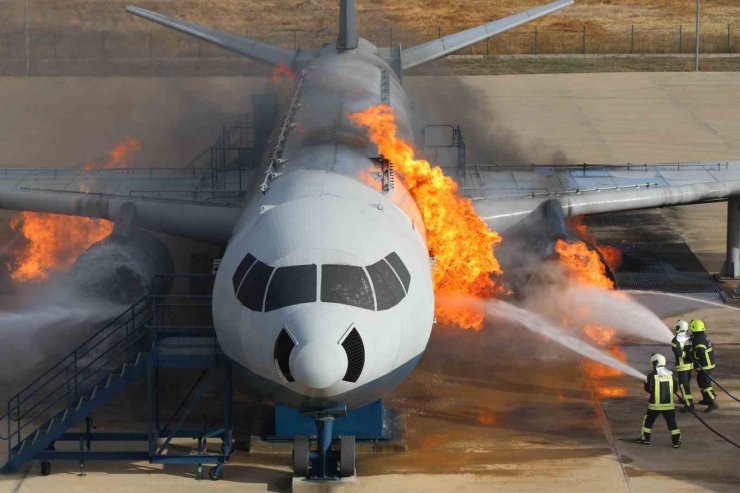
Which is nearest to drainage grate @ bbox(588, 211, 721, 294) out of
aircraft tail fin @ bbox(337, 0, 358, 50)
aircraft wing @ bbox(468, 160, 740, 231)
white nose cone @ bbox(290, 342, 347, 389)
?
aircraft wing @ bbox(468, 160, 740, 231)

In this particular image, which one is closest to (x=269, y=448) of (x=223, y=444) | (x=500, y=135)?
(x=223, y=444)

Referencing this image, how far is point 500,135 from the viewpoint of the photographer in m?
57.2

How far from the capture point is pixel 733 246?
39.1m

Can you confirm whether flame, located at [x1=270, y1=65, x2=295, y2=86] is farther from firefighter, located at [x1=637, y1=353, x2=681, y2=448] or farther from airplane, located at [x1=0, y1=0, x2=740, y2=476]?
firefighter, located at [x1=637, y1=353, x2=681, y2=448]

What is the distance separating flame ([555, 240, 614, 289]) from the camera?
33.1 metres

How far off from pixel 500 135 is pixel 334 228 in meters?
34.1

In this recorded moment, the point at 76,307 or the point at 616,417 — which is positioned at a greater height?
the point at 76,307

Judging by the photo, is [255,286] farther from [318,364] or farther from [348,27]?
[348,27]

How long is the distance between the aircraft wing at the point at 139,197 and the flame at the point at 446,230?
3994 mm

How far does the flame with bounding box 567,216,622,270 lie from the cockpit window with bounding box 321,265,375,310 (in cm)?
1792

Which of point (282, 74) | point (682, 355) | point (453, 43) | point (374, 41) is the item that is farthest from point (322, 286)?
point (374, 41)

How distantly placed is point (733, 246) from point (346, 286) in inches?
760

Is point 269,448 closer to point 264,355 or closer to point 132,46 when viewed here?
point 264,355

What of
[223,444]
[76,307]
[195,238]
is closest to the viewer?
[223,444]
